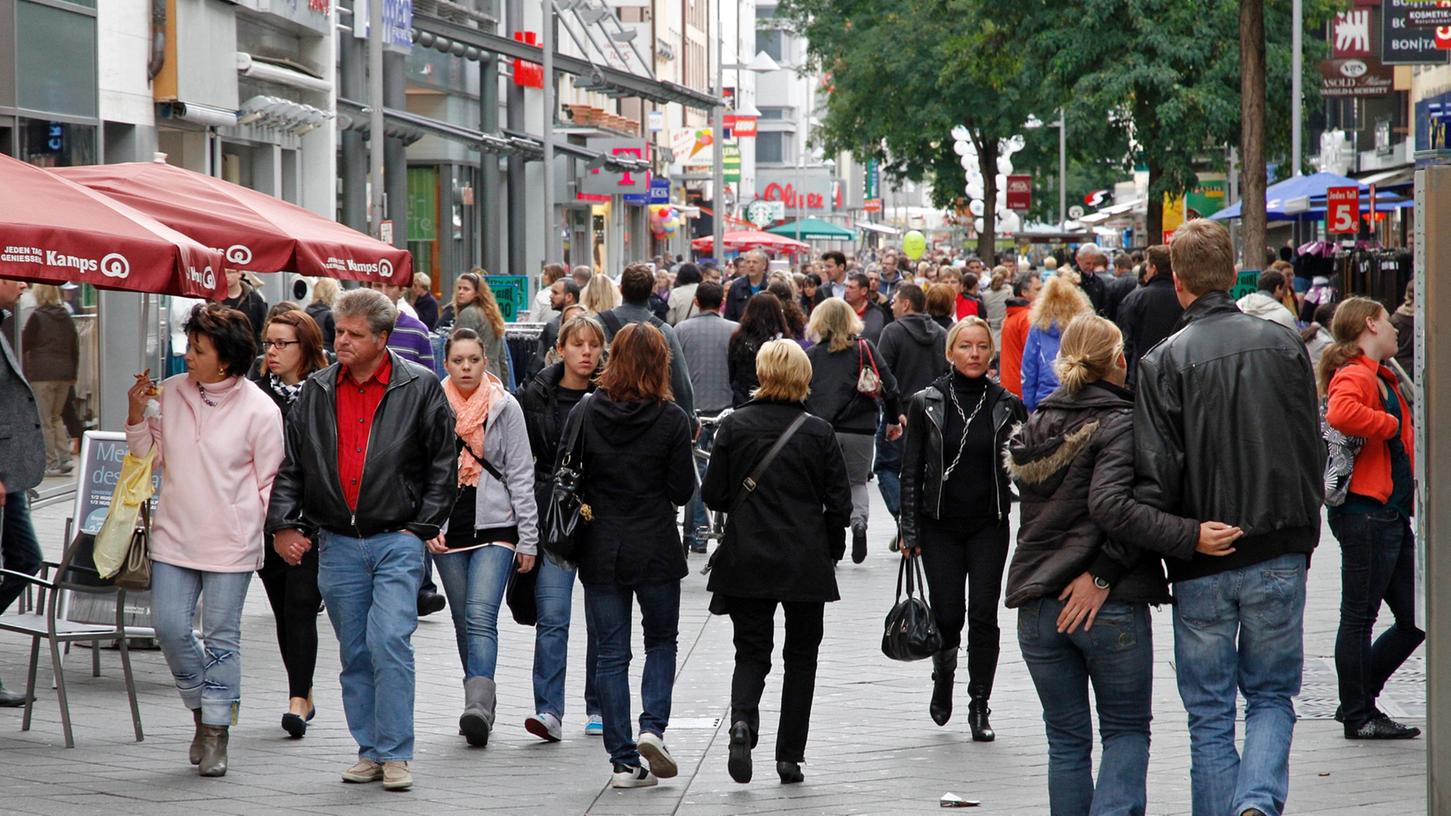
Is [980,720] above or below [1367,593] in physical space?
below

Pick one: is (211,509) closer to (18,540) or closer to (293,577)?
(293,577)

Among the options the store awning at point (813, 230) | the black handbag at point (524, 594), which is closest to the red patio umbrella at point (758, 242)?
the store awning at point (813, 230)

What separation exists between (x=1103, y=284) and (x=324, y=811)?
15.8 m

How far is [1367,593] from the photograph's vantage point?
26.1ft

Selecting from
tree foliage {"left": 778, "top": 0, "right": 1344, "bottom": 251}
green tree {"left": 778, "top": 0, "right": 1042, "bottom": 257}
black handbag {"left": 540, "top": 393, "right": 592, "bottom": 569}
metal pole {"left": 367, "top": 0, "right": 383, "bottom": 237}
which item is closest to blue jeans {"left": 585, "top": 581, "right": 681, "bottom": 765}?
black handbag {"left": 540, "top": 393, "right": 592, "bottom": 569}

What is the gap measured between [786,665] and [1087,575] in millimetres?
2032

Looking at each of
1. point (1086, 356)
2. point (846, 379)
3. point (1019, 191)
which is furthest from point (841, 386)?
point (1019, 191)

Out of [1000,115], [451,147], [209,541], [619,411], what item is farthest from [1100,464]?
[1000,115]

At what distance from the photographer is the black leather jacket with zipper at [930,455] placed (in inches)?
324

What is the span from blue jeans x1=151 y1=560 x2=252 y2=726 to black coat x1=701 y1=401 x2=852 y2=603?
1.81 metres

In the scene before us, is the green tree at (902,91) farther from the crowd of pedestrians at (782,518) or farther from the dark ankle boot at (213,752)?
the dark ankle boot at (213,752)

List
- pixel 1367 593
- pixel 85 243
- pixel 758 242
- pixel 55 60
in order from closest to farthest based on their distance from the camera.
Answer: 1. pixel 85 243
2. pixel 1367 593
3. pixel 55 60
4. pixel 758 242

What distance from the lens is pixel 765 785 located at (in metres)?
7.61

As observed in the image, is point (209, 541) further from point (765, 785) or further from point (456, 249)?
point (456, 249)
